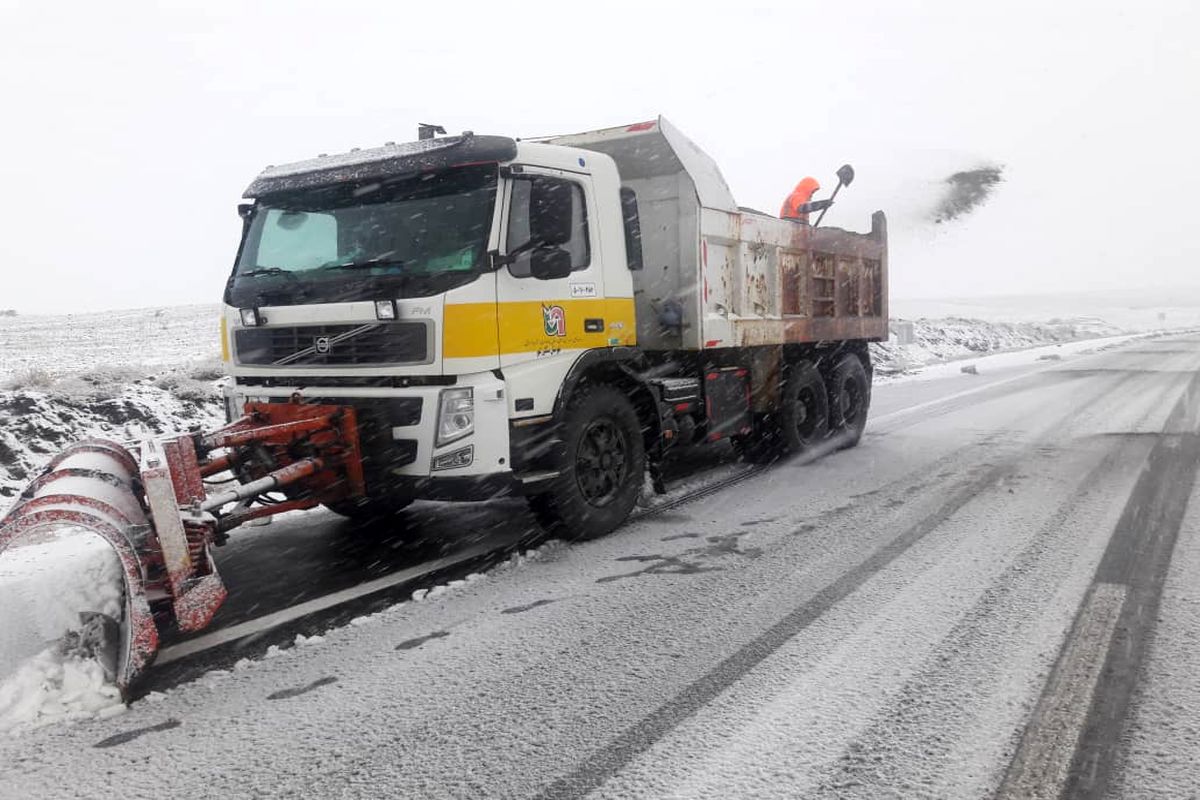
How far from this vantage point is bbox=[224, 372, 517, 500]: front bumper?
456 centimetres

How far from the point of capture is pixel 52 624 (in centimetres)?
380

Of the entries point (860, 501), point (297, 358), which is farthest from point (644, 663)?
point (860, 501)

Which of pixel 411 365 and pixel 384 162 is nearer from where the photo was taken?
pixel 411 365

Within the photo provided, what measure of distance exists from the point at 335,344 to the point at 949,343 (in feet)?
97.0

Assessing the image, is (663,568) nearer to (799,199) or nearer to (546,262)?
(546,262)

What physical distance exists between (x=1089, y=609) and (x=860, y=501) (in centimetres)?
237

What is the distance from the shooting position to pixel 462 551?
5121 mm

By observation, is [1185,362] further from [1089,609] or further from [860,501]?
[1089,609]

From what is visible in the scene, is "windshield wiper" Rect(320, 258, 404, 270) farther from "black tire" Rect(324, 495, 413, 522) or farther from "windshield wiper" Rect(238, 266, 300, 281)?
"black tire" Rect(324, 495, 413, 522)

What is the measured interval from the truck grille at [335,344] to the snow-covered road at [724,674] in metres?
1.18

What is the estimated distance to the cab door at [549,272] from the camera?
476 cm

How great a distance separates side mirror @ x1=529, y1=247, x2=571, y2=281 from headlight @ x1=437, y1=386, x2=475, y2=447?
2.55 ft

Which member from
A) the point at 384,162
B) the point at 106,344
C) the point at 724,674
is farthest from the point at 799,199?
the point at 106,344

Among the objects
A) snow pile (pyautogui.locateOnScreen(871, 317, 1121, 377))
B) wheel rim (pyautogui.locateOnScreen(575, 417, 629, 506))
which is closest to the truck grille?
wheel rim (pyautogui.locateOnScreen(575, 417, 629, 506))
